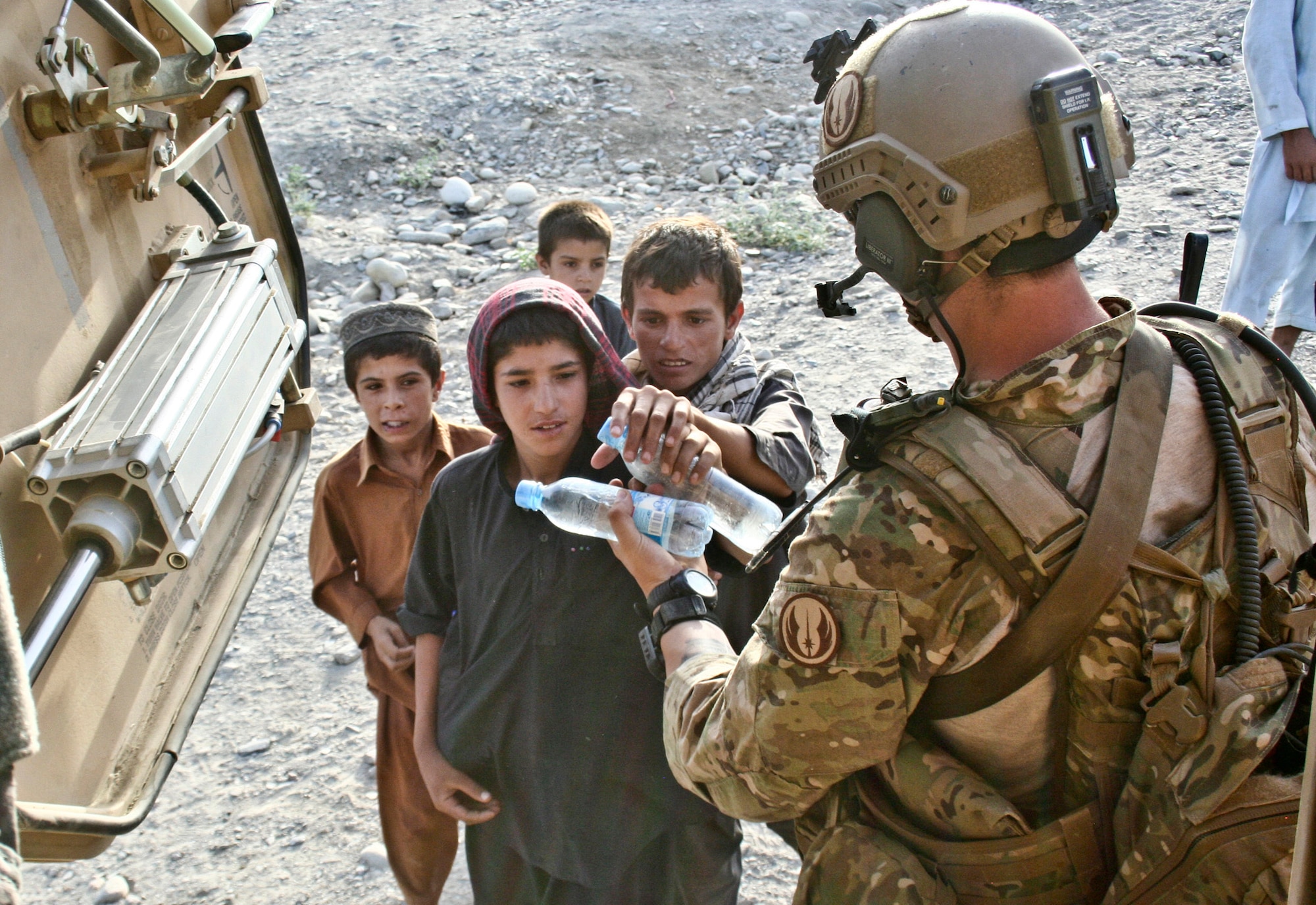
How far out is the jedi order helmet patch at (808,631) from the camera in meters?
1.43

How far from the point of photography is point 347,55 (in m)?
10.7

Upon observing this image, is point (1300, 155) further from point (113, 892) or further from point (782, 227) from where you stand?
point (113, 892)

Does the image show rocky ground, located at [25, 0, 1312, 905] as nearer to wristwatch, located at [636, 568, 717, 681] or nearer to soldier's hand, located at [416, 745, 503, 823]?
soldier's hand, located at [416, 745, 503, 823]

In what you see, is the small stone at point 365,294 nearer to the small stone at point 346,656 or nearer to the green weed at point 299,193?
the green weed at point 299,193

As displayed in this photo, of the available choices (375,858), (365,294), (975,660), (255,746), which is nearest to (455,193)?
(365,294)

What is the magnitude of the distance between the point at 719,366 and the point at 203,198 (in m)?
1.42

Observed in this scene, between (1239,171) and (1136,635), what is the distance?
6.83 metres

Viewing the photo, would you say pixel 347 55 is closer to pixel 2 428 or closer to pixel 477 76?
pixel 477 76

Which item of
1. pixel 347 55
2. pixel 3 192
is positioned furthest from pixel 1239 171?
pixel 347 55

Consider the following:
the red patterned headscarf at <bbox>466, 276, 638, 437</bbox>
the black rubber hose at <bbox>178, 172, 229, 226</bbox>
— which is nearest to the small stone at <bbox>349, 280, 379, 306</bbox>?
the black rubber hose at <bbox>178, 172, 229, 226</bbox>

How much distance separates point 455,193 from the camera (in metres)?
8.34

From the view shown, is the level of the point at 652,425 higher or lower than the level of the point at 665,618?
higher

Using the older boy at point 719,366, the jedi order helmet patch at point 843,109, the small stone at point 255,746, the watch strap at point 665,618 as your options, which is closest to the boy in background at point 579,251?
the older boy at point 719,366

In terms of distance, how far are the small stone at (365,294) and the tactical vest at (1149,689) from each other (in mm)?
6181
